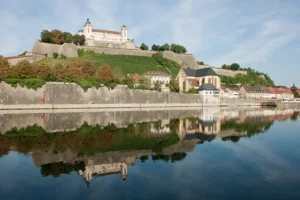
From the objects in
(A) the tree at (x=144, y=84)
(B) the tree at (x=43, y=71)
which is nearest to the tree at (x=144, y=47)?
(A) the tree at (x=144, y=84)

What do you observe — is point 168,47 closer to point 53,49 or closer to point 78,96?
point 53,49

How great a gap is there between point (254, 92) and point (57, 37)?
1932 inches

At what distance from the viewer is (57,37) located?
64.4 meters

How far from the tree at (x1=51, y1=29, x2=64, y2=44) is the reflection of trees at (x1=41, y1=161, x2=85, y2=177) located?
197 ft

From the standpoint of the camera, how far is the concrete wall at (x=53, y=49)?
60531 mm

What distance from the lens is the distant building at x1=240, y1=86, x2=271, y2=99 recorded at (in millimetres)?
68938

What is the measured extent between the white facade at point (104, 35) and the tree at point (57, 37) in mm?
11414

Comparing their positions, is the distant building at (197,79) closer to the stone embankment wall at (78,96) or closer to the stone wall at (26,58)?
the stone embankment wall at (78,96)

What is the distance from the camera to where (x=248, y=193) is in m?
6.92

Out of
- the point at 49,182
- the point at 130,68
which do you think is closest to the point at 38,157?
the point at 49,182

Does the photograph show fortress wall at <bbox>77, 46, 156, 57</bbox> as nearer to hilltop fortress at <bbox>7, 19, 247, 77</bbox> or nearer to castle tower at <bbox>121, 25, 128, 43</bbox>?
hilltop fortress at <bbox>7, 19, 247, 77</bbox>

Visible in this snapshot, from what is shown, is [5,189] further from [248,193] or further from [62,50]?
[62,50]

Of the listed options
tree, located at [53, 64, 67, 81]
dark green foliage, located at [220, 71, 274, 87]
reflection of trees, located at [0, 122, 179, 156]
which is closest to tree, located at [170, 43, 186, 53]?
dark green foliage, located at [220, 71, 274, 87]

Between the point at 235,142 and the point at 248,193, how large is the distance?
24.4ft
